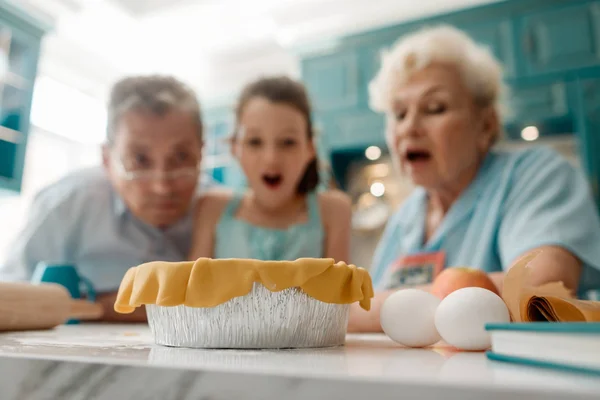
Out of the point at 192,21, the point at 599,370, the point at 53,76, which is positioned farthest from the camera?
the point at 53,76

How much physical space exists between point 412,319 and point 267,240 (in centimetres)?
70

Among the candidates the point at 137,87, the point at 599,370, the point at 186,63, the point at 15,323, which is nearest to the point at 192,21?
the point at 186,63

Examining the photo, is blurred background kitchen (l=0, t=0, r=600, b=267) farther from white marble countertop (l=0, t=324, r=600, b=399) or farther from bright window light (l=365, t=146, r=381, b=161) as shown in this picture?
white marble countertop (l=0, t=324, r=600, b=399)

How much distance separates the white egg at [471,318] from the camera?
0.37 m

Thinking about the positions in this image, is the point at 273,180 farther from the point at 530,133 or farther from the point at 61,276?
the point at 530,133

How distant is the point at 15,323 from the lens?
22.8 inches

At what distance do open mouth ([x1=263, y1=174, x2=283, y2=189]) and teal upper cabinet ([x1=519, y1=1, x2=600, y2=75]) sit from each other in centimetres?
152

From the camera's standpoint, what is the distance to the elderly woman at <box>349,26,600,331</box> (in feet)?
2.78

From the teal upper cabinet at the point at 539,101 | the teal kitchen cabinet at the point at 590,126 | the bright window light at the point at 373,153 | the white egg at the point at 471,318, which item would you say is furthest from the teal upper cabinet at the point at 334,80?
the white egg at the point at 471,318

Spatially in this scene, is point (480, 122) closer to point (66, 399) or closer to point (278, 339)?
point (278, 339)

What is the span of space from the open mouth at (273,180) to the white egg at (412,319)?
0.67 m

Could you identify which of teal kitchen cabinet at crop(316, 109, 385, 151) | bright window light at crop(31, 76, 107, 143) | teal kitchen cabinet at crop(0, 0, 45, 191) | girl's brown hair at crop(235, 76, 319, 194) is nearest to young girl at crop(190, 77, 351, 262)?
girl's brown hair at crop(235, 76, 319, 194)

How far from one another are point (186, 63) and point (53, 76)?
32.1 inches

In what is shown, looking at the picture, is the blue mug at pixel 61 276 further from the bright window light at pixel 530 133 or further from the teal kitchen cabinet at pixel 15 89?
the bright window light at pixel 530 133
